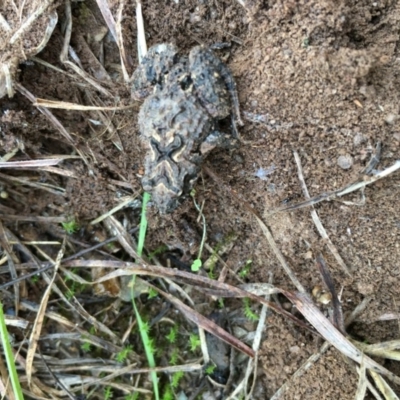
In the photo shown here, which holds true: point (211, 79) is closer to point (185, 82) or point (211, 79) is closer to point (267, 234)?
point (185, 82)

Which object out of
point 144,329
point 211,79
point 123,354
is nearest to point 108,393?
point 123,354

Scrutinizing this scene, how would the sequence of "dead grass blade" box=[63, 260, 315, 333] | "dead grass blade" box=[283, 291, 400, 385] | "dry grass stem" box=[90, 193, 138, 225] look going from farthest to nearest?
1. "dry grass stem" box=[90, 193, 138, 225]
2. "dead grass blade" box=[63, 260, 315, 333]
3. "dead grass blade" box=[283, 291, 400, 385]

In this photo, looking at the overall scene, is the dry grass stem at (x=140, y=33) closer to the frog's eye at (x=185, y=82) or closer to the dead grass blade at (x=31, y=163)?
the frog's eye at (x=185, y=82)

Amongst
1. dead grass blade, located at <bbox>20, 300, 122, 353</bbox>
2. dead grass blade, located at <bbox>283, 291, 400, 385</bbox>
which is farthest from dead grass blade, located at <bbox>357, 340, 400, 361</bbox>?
dead grass blade, located at <bbox>20, 300, 122, 353</bbox>

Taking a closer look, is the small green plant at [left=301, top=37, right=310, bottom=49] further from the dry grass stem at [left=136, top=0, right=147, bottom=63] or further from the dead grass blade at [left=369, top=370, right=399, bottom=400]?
the dead grass blade at [left=369, top=370, right=399, bottom=400]

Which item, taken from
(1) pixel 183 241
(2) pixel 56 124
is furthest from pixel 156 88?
(1) pixel 183 241

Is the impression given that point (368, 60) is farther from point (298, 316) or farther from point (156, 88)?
point (298, 316)
